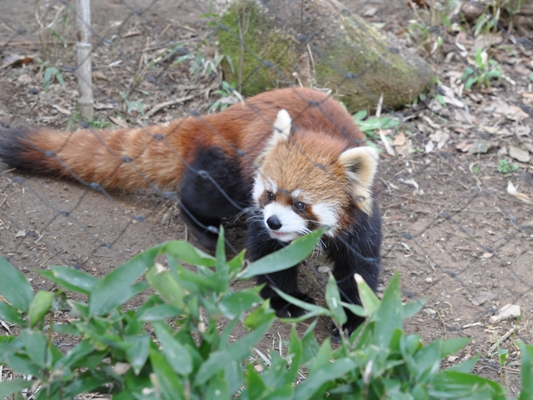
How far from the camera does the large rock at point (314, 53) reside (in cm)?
390

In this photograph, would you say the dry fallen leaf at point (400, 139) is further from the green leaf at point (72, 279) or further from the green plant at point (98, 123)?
the green leaf at point (72, 279)

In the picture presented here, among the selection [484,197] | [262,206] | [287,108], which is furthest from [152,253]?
[484,197]

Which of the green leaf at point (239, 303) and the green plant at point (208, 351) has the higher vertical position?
the green leaf at point (239, 303)

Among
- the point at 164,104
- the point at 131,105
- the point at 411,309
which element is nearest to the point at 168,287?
the point at 411,309

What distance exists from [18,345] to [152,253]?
15.9 inches

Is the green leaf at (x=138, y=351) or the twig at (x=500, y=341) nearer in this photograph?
the green leaf at (x=138, y=351)

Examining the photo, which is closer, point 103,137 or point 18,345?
point 18,345

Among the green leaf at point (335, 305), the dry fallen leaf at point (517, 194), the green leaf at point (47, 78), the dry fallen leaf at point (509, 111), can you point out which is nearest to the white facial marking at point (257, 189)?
the green leaf at point (335, 305)

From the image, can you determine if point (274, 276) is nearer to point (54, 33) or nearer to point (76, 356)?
point (76, 356)

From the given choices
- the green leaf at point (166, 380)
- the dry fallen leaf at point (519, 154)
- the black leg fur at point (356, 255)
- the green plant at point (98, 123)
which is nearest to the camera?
the green leaf at point (166, 380)

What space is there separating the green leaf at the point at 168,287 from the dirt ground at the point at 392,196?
3.34ft

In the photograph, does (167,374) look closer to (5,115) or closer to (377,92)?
(5,115)

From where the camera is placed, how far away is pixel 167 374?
1339mm


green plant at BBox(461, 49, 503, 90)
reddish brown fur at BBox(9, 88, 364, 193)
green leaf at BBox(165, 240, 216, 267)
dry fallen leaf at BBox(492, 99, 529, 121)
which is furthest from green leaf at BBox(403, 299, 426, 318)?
green plant at BBox(461, 49, 503, 90)
